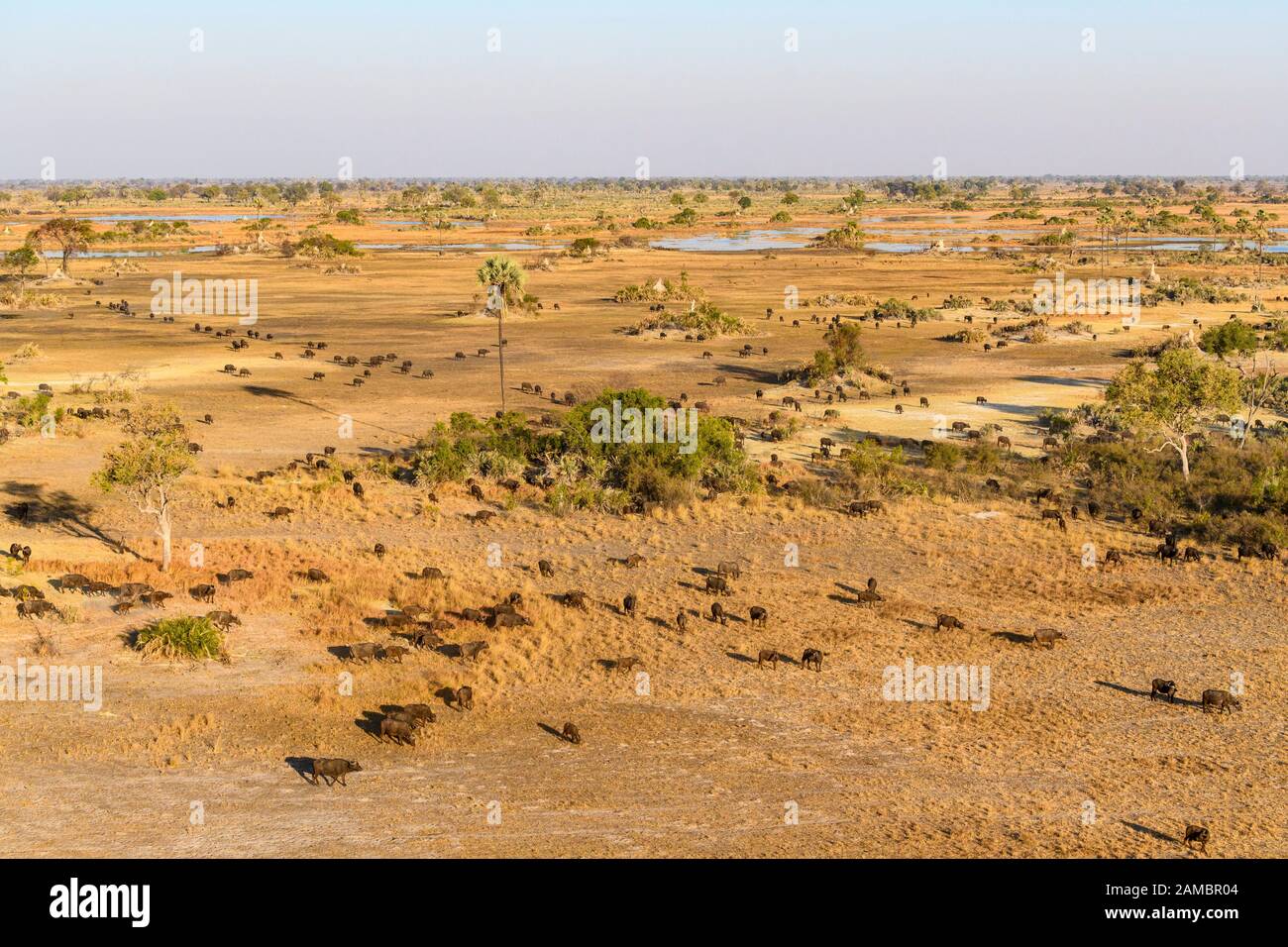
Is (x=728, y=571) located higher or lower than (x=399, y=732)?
higher

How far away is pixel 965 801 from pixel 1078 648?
818 centimetres

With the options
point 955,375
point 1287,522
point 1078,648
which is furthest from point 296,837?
point 955,375

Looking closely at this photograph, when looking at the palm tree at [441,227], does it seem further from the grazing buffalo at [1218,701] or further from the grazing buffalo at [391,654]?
the grazing buffalo at [1218,701]

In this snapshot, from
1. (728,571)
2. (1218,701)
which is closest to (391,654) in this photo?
(728,571)

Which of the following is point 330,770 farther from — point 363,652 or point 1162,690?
point 1162,690

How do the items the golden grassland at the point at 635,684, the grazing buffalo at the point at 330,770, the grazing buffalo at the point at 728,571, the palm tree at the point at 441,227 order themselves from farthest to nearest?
1. the palm tree at the point at 441,227
2. the grazing buffalo at the point at 728,571
3. the grazing buffalo at the point at 330,770
4. the golden grassland at the point at 635,684

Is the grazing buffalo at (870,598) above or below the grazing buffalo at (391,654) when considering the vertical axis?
above

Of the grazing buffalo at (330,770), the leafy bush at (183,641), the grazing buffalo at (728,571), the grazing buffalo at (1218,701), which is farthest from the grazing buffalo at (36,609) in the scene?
the grazing buffalo at (1218,701)

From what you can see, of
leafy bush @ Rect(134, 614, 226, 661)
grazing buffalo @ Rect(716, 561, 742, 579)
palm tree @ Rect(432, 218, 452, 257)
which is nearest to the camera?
leafy bush @ Rect(134, 614, 226, 661)

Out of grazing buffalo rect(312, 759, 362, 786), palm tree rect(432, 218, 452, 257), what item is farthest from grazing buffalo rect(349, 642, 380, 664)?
palm tree rect(432, 218, 452, 257)

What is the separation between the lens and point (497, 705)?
2192 centimetres

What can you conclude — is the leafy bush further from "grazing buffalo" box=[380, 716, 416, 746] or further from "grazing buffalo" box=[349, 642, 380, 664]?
"grazing buffalo" box=[380, 716, 416, 746]

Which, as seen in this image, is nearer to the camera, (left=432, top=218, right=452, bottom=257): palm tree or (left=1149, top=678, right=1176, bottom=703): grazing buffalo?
(left=1149, top=678, right=1176, bottom=703): grazing buffalo

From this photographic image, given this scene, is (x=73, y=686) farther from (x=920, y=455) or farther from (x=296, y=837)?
(x=920, y=455)
